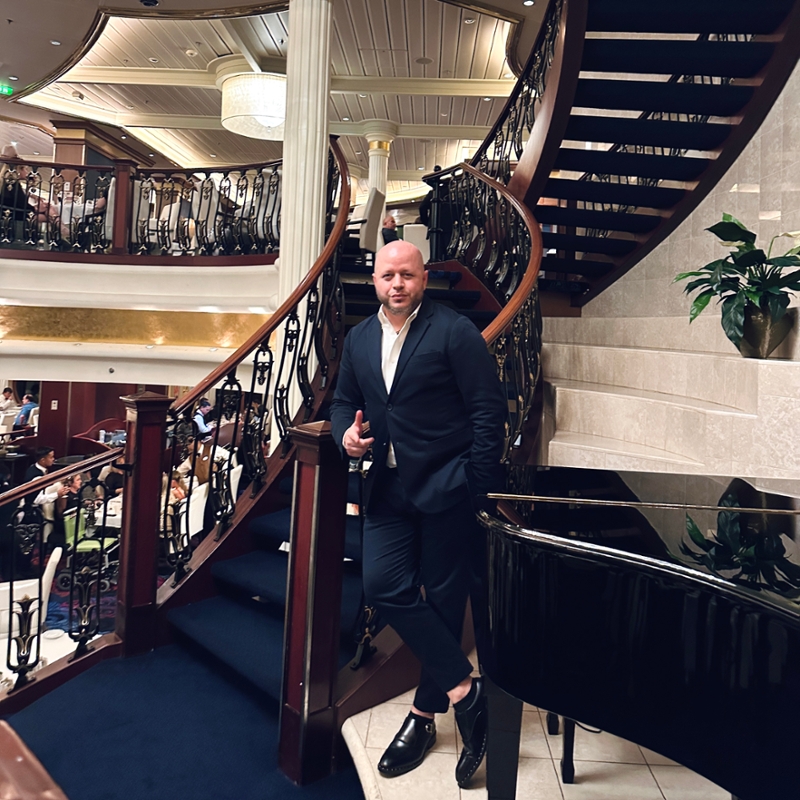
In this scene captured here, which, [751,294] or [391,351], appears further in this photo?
[751,294]

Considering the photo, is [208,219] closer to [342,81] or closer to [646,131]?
[342,81]

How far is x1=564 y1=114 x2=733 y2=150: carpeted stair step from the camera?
4.87 metres

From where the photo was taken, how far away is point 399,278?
203 centimetres

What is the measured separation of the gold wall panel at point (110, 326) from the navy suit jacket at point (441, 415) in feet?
19.7

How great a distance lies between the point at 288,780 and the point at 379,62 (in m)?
9.15

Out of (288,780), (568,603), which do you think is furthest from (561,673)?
(288,780)

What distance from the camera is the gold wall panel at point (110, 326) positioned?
772 cm

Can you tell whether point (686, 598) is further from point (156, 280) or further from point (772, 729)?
point (156, 280)

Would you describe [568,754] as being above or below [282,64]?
below

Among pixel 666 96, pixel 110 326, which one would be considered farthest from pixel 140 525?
pixel 110 326

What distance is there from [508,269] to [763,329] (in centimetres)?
195

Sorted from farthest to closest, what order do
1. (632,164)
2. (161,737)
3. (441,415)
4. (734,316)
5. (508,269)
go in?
(632,164), (508,269), (734,316), (161,737), (441,415)

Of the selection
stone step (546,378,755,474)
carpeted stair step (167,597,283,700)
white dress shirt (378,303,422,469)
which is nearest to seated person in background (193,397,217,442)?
carpeted stair step (167,597,283,700)

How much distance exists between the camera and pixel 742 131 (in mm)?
4895
